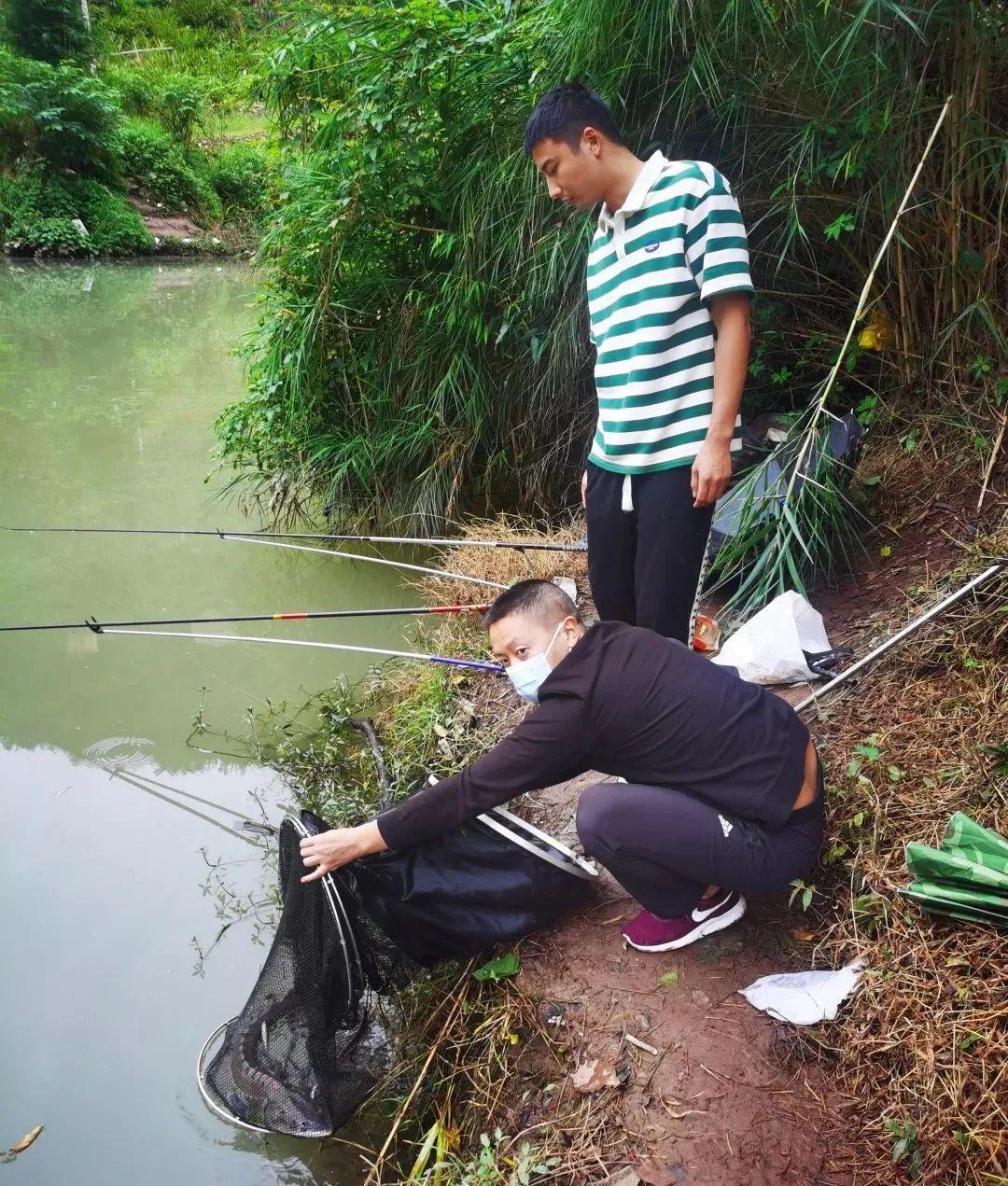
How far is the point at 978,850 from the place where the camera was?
63.2 inches

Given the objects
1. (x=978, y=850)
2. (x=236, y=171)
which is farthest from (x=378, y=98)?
(x=236, y=171)

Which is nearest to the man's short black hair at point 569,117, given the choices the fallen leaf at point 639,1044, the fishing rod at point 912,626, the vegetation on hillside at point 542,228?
the vegetation on hillside at point 542,228

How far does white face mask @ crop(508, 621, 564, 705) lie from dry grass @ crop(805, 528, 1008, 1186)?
71 cm

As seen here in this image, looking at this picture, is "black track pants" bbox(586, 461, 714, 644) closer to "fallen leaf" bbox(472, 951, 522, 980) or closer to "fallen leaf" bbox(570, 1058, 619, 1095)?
"fallen leaf" bbox(472, 951, 522, 980)

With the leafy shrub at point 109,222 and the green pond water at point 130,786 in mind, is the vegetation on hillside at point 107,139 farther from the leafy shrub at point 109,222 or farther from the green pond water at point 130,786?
the green pond water at point 130,786

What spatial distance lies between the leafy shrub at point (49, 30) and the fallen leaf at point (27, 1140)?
2059cm

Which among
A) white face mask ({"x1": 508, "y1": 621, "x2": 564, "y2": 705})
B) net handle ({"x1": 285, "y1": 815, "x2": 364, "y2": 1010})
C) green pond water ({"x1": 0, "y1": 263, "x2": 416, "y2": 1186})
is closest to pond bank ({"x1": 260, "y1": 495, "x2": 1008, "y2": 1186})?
net handle ({"x1": 285, "y1": 815, "x2": 364, "y2": 1010})

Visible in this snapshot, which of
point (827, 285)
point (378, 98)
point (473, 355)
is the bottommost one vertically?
point (473, 355)

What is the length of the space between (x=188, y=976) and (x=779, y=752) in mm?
1581

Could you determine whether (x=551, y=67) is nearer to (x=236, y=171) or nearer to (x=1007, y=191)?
(x=1007, y=191)

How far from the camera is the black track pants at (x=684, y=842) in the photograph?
169cm

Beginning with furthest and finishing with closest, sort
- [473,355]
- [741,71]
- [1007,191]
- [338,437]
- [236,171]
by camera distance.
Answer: [236,171] → [338,437] → [473,355] → [741,71] → [1007,191]

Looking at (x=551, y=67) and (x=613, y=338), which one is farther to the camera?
(x=551, y=67)

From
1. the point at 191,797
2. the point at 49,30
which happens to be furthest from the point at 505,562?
the point at 49,30
